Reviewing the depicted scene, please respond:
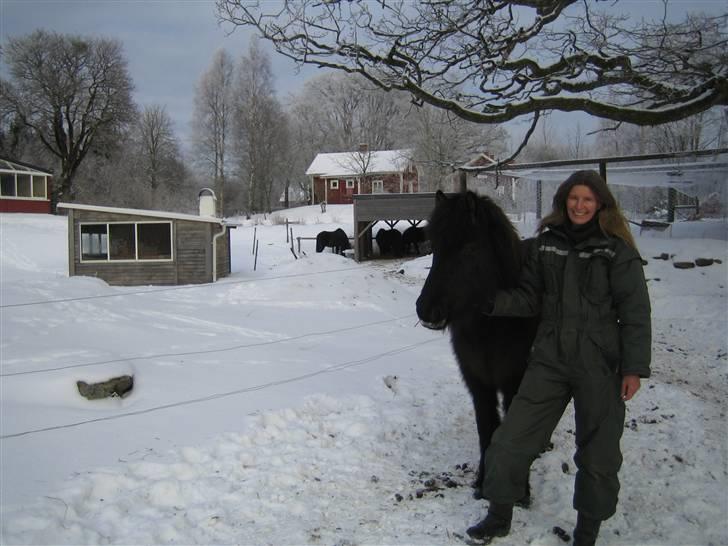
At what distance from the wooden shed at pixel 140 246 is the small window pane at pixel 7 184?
68.7 feet

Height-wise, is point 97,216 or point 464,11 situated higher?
point 464,11

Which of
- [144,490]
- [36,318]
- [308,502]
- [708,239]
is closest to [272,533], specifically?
[308,502]

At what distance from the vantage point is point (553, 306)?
8.37 ft

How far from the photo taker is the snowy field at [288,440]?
283cm

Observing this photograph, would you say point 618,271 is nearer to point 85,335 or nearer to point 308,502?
point 308,502

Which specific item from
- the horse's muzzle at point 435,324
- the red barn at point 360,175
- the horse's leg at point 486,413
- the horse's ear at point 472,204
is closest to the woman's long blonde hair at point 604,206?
the horse's ear at point 472,204

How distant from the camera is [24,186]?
33.1m

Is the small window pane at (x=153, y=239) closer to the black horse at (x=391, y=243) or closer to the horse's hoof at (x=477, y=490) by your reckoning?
the black horse at (x=391, y=243)

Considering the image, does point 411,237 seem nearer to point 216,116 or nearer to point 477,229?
point 477,229

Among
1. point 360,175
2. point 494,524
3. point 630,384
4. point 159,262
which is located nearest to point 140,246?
point 159,262

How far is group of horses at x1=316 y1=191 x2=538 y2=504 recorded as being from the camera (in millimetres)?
2639

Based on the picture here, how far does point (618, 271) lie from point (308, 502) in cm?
225

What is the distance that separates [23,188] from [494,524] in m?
39.1

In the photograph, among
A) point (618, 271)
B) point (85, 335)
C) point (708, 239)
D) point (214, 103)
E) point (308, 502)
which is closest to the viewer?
point (618, 271)
